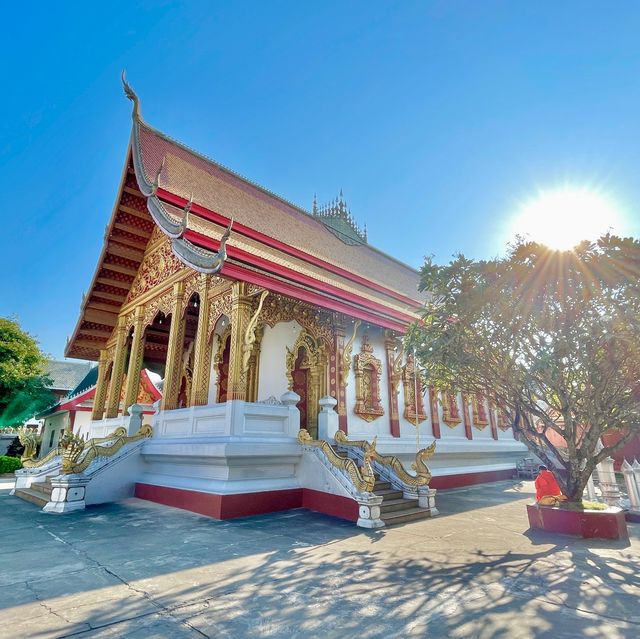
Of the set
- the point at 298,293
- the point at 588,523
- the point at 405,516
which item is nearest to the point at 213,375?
the point at 298,293

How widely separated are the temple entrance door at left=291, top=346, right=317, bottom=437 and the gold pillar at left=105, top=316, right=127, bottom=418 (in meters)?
4.99

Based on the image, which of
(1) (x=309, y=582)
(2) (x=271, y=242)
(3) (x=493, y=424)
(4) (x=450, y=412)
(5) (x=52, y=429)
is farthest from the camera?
(5) (x=52, y=429)

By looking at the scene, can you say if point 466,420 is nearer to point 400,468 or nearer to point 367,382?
point 367,382

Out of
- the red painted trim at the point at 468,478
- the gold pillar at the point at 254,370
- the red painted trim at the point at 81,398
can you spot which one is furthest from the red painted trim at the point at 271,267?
the red painted trim at the point at 81,398

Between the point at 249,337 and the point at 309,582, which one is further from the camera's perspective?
the point at 249,337

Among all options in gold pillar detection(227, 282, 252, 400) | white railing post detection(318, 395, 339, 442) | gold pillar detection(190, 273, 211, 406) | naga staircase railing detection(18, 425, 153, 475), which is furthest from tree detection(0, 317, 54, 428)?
white railing post detection(318, 395, 339, 442)

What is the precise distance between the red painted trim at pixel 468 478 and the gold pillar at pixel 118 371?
27.4 ft

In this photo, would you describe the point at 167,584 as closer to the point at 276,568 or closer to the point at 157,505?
the point at 276,568

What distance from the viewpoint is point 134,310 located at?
11.0 m

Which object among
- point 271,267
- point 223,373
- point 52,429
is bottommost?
point 52,429

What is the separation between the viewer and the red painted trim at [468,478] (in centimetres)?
1004

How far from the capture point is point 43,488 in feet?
25.8

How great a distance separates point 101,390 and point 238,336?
7.52m

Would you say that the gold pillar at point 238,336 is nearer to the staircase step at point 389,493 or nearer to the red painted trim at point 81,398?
the staircase step at point 389,493
